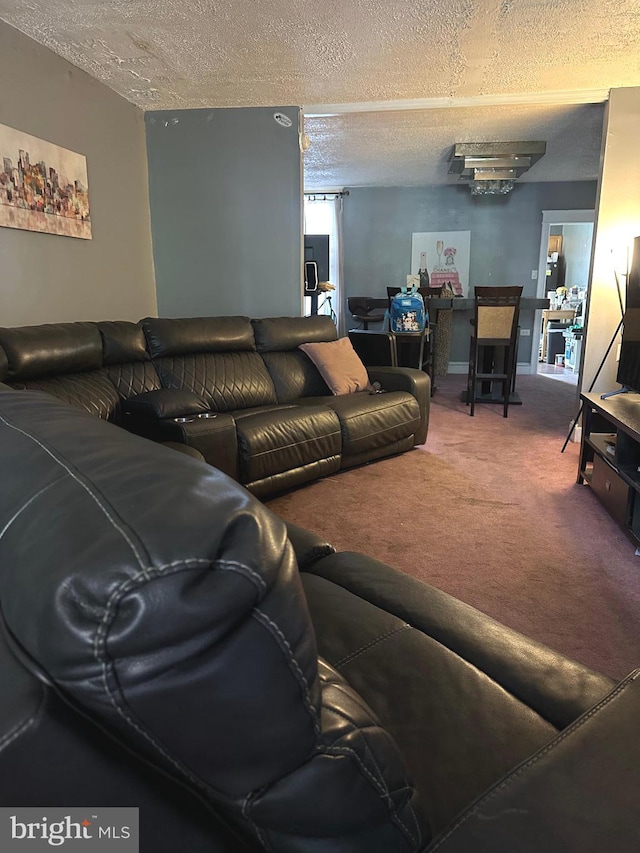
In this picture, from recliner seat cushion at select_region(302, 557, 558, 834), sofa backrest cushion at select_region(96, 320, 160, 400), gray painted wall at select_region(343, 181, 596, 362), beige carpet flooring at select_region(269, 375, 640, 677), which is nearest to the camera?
recliner seat cushion at select_region(302, 557, 558, 834)

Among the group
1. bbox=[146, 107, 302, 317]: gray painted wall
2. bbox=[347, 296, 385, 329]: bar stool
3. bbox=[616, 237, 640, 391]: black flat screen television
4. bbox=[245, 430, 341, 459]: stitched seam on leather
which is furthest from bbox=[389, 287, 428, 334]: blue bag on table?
bbox=[347, 296, 385, 329]: bar stool

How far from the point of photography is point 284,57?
321cm

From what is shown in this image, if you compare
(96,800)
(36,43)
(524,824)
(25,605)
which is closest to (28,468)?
(25,605)

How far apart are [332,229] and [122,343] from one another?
4.91m

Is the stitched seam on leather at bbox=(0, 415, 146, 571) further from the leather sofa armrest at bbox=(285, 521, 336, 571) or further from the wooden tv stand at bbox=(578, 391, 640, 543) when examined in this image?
the wooden tv stand at bbox=(578, 391, 640, 543)

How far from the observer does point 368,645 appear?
1018 mm

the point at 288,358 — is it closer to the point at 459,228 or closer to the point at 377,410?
the point at 377,410

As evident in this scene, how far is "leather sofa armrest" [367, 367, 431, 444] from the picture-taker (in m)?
3.72

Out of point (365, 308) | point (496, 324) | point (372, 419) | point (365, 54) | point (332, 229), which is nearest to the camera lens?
point (365, 54)

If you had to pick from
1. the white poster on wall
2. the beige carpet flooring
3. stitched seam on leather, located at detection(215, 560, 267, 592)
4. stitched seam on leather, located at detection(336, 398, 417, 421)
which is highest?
the white poster on wall

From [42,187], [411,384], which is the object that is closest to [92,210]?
[42,187]

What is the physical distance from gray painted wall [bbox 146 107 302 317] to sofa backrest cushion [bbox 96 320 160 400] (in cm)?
131

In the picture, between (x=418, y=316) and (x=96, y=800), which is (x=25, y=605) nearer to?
(x=96, y=800)

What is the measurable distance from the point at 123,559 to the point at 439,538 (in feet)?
7.40
